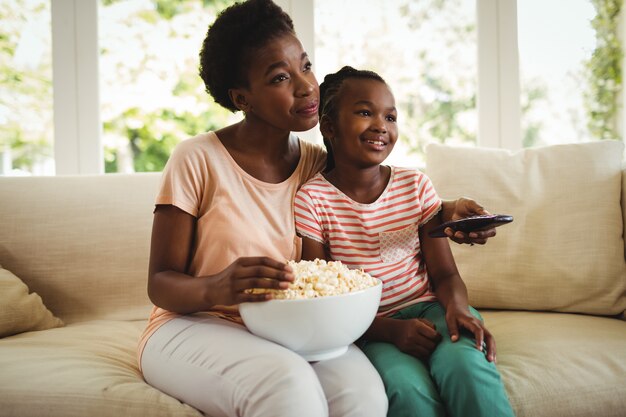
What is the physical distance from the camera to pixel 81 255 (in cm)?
184

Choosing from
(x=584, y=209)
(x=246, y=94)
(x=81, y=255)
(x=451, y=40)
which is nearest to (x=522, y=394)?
(x=584, y=209)

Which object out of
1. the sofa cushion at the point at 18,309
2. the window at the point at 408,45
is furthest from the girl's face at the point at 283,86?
the window at the point at 408,45

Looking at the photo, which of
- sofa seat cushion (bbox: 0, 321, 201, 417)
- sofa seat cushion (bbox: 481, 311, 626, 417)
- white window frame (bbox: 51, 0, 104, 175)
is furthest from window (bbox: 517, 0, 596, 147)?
sofa seat cushion (bbox: 0, 321, 201, 417)

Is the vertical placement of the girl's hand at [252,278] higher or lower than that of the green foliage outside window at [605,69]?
lower

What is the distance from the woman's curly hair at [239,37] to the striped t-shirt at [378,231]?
351 mm

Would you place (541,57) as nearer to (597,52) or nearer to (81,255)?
(597,52)

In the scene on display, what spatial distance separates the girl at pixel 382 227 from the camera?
4.16 feet

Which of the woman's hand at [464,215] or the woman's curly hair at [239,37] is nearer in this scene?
the woman's hand at [464,215]

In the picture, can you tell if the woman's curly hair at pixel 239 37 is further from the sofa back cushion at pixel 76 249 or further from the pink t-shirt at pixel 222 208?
the sofa back cushion at pixel 76 249

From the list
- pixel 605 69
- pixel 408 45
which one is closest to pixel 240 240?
pixel 408 45

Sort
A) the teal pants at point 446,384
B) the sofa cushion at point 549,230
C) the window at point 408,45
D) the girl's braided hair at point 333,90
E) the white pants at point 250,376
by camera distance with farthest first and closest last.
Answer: the window at point 408,45 → the sofa cushion at point 549,230 → the girl's braided hair at point 333,90 → the teal pants at point 446,384 → the white pants at point 250,376

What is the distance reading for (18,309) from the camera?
5.39ft

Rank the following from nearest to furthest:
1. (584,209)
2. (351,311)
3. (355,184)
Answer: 1. (351,311)
2. (355,184)
3. (584,209)

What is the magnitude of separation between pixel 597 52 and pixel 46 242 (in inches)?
102
